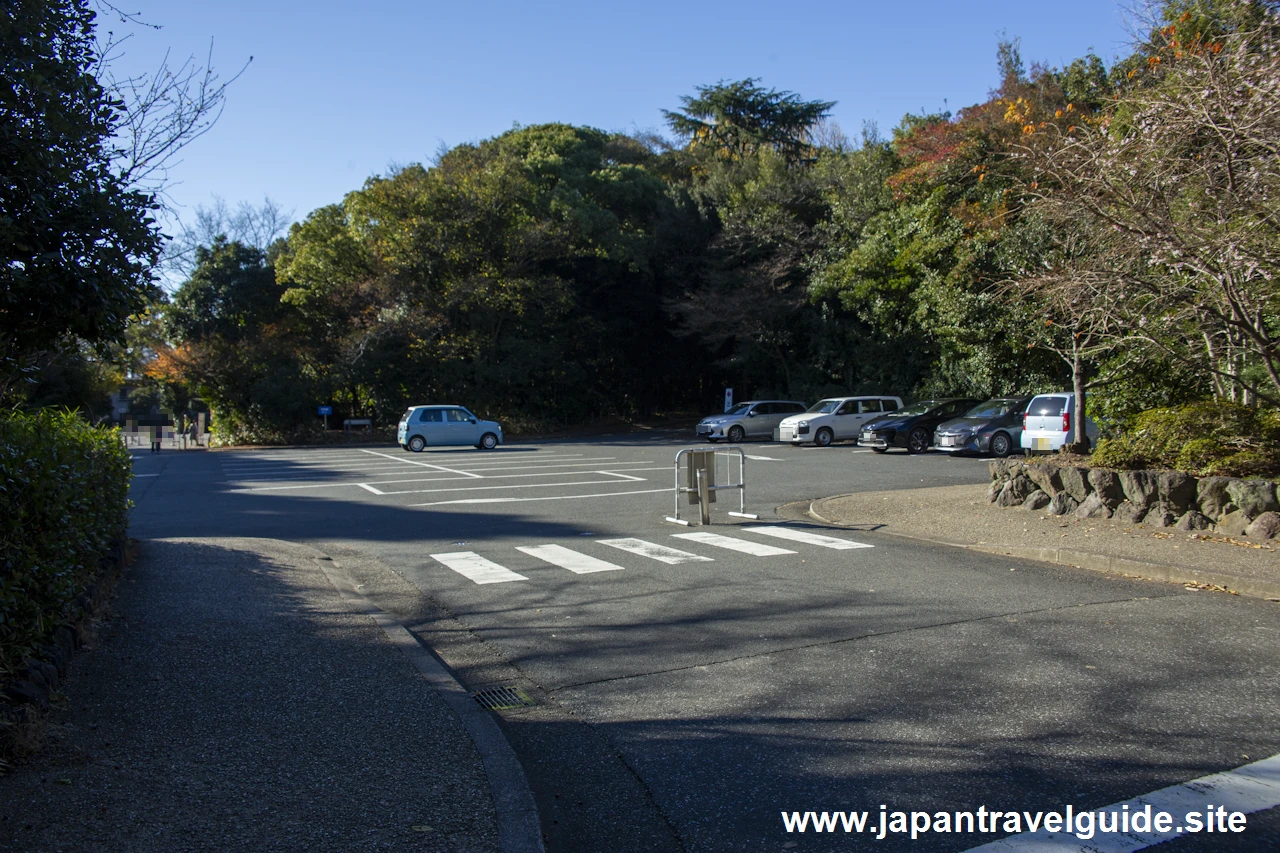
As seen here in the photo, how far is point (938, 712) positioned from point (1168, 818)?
1.38m

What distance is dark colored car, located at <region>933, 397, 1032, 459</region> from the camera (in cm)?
2352

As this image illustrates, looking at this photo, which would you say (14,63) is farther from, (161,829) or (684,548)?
(684,548)

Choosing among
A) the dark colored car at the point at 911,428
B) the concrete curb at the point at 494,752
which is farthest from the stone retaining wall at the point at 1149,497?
the dark colored car at the point at 911,428

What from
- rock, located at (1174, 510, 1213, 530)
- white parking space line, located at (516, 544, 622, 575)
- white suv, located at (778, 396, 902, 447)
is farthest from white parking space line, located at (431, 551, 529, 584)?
white suv, located at (778, 396, 902, 447)

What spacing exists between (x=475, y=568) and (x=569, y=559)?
41.1 inches

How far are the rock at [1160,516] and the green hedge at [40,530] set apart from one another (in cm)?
1054

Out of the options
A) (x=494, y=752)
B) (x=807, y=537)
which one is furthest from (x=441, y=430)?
(x=494, y=752)

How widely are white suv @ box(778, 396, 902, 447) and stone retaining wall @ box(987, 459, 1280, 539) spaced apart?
666 inches

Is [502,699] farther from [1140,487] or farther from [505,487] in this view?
[505,487]

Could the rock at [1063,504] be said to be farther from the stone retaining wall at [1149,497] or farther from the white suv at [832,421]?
the white suv at [832,421]

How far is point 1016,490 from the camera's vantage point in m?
12.5

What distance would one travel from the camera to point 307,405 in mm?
37438

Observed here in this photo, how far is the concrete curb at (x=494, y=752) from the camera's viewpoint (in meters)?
3.73

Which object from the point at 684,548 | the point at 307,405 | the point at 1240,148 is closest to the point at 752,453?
the point at 684,548
